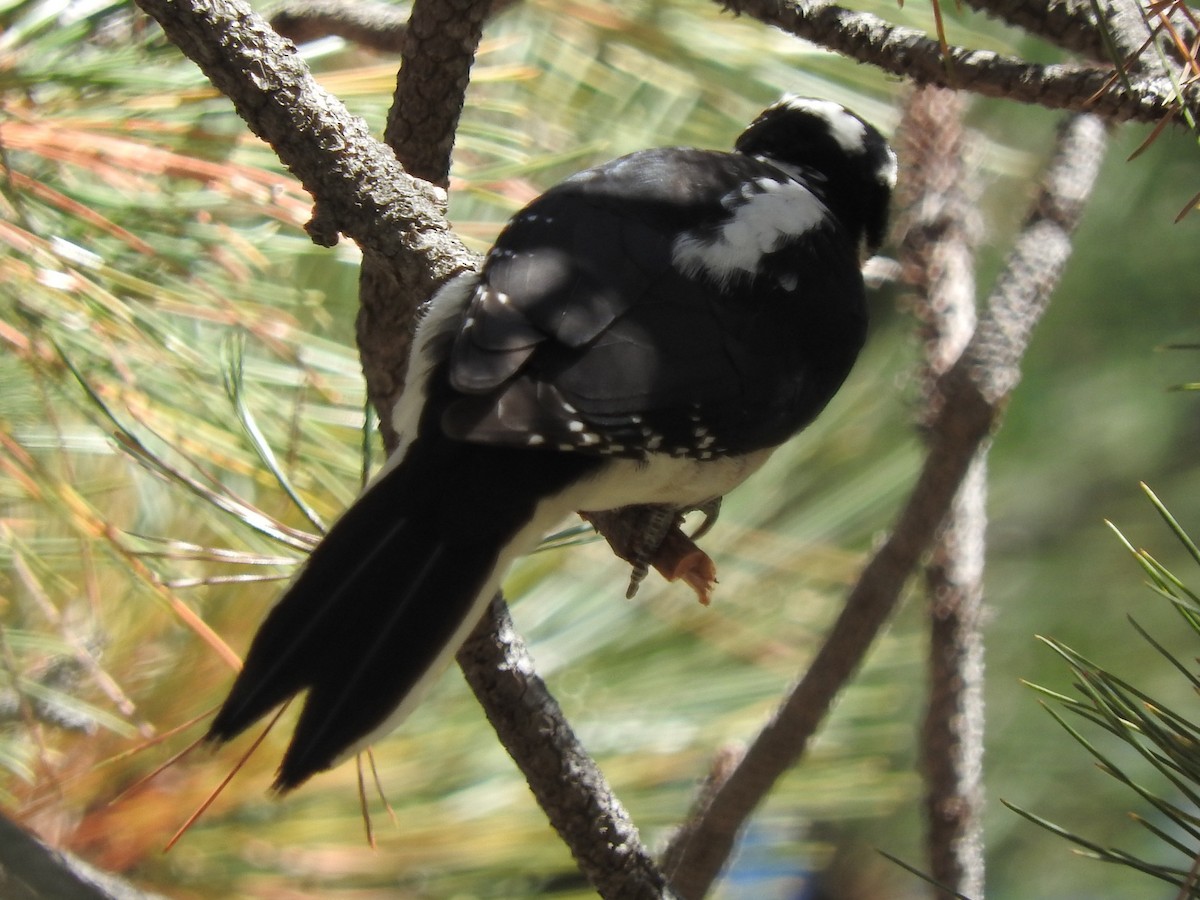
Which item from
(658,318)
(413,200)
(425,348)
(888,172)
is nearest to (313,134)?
(413,200)

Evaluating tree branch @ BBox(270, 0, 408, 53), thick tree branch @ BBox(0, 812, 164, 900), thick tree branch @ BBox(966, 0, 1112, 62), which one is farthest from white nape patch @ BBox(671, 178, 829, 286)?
thick tree branch @ BBox(0, 812, 164, 900)

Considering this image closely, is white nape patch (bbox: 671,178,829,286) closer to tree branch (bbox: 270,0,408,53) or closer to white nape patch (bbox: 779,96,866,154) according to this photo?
white nape patch (bbox: 779,96,866,154)

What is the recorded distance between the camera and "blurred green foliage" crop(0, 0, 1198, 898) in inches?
54.4

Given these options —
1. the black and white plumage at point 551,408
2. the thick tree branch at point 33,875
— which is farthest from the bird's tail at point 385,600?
the thick tree branch at point 33,875

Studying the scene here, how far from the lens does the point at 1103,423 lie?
9.06 ft

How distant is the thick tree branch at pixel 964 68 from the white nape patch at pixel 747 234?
226 mm

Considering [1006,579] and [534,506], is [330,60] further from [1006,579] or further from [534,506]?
[1006,579]

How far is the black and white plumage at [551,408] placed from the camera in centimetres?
108

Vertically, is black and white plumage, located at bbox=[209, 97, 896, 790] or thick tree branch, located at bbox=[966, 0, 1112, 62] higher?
thick tree branch, located at bbox=[966, 0, 1112, 62]

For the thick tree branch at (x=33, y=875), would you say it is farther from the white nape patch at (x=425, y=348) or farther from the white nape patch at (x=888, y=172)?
the white nape patch at (x=888, y=172)

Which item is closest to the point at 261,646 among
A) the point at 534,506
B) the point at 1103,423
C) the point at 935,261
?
the point at 534,506

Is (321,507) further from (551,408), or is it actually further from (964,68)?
(964,68)

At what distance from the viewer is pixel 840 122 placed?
1.72 meters

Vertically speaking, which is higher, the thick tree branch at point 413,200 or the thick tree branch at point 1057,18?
the thick tree branch at point 1057,18
